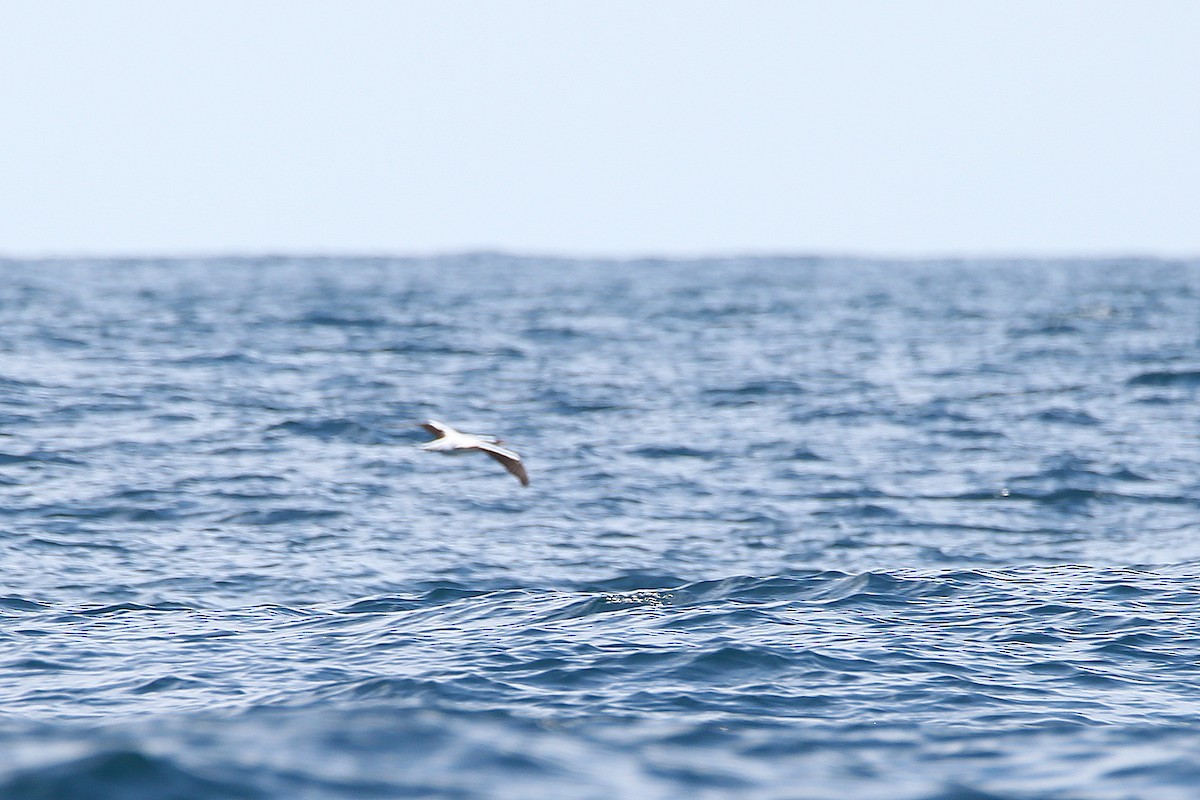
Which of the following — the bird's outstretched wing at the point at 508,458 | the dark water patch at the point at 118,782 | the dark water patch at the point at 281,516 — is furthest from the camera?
the dark water patch at the point at 281,516

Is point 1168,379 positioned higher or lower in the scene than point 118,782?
higher

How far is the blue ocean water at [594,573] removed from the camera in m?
11.3

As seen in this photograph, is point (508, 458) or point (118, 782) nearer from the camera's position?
point (118, 782)

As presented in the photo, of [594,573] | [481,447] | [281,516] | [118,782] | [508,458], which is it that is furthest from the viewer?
[281,516]

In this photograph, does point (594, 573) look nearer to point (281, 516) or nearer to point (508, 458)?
point (508, 458)

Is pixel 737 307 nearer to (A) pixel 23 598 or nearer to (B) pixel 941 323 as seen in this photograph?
(B) pixel 941 323

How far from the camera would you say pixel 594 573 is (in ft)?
63.5

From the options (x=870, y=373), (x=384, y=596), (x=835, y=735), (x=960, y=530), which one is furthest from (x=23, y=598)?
(x=870, y=373)

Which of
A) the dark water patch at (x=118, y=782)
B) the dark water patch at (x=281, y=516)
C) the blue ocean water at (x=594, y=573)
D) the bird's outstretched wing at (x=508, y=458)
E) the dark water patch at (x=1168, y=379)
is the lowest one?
the dark water patch at (x=281, y=516)

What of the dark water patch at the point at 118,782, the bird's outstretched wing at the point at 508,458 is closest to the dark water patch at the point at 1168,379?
the bird's outstretched wing at the point at 508,458

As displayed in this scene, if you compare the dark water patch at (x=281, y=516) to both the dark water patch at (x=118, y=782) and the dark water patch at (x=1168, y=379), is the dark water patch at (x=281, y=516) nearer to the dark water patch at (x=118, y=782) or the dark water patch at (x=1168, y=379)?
the dark water patch at (x=118, y=782)

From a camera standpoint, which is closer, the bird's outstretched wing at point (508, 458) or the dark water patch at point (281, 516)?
the bird's outstretched wing at point (508, 458)

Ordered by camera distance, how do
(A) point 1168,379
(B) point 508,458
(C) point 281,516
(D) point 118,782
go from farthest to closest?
(A) point 1168,379 → (C) point 281,516 → (B) point 508,458 → (D) point 118,782

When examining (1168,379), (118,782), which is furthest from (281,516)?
(1168,379)
